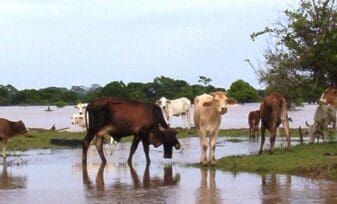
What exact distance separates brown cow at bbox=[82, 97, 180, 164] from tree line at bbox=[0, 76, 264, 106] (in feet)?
25.5

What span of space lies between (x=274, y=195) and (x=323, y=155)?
4.41 metres

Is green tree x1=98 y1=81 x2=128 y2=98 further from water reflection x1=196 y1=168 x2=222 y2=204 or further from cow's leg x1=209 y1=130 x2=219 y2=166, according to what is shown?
water reflection x1=196 y1=168 x2=222 y2=204

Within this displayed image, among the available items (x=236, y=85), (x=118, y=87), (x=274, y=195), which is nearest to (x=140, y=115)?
(x=274, y=195)

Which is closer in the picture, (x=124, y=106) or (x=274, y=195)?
(x=274, y=195)

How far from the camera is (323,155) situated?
15914 mm

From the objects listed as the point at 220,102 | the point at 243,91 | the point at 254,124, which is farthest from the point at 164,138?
the point at 243,91

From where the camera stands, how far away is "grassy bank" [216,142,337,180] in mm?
14102

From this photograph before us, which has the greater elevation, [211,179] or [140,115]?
[140,115]

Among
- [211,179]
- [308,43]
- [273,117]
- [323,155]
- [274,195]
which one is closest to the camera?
[274,195]

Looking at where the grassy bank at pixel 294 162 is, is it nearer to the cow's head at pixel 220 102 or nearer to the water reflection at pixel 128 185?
the cow's head at pixel 220 102

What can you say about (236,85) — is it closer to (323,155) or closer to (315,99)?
(315,99)

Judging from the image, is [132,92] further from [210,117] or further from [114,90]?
[210,117]

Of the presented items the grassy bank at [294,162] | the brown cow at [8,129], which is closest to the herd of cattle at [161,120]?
the grassy bank at [294,162]

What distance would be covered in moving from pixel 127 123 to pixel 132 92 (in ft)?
146
